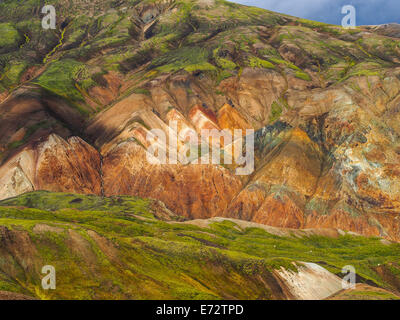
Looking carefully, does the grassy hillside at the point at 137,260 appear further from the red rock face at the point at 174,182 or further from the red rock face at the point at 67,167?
the red rock face at the point at 67,167

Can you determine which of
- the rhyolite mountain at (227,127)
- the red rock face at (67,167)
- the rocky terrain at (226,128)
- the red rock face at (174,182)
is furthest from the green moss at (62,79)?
the red rock face at (174,182)

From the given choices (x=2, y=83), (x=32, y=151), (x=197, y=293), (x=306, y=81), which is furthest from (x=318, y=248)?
(x=2, y=83)

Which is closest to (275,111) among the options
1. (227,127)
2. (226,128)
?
(227,127)

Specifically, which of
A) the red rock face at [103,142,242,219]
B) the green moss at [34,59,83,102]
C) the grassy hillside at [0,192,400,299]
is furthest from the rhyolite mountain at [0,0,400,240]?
the grassy hillside at [0,192,400,299]

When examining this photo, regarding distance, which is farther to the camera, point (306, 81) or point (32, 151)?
point (306, 81)

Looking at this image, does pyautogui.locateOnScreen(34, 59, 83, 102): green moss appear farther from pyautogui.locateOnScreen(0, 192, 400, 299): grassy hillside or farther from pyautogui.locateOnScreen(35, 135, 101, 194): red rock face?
pyautogui.locateOnScreen(0, 192, 400, 299): grassy hillside

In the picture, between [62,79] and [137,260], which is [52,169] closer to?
[62,79]

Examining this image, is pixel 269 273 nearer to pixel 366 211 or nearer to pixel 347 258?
pixel 347 258
